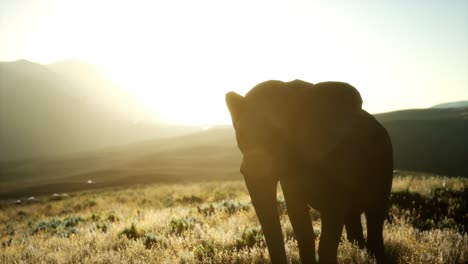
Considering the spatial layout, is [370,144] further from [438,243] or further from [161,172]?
[161,172]

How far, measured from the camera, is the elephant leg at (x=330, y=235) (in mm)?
3768

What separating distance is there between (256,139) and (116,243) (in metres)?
6.02

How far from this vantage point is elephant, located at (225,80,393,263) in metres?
3.46

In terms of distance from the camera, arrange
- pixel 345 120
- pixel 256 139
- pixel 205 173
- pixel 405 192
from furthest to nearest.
→ pixel 205 173
pixel 405 192
pixel 345 120
pixel 256 139

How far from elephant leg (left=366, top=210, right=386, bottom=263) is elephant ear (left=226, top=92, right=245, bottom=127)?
2.41 metres

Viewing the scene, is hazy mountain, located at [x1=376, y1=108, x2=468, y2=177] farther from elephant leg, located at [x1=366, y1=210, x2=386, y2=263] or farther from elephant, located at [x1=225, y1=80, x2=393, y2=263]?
elephant, located at [x1=225, y1=80, x2=393, y2=263]

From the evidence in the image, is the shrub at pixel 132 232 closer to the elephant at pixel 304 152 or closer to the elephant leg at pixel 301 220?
the elephant leg at pixel 301 220

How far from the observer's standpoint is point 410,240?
21.4ft

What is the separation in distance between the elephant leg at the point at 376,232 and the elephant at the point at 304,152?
0.68 metres

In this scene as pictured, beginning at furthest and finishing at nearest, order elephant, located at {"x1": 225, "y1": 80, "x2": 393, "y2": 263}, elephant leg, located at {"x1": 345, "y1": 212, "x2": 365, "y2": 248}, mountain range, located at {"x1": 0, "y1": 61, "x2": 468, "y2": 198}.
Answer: mountain range, located at {"x1": 0, "y1": 61, "x2": 468, "y2": 198}
elephant leg, located at {"x1": 345, "y1": 212, "x2": 365, "y2": 248}
elephant, located at {"x1": 225, "y1": 80, "x2": 393, "y2": 263}

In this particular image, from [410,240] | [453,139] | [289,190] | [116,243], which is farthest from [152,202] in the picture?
[453,139]

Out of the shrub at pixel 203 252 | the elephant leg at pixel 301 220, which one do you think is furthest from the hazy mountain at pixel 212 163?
the elephant leg at pixel 301 220

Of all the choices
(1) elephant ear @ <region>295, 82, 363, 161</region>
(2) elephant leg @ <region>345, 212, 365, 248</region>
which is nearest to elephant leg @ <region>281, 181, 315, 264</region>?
(1) elephant ear @ <region>295, 82, 363, 161</region>

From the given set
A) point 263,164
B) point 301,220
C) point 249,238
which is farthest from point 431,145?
point 263,164
